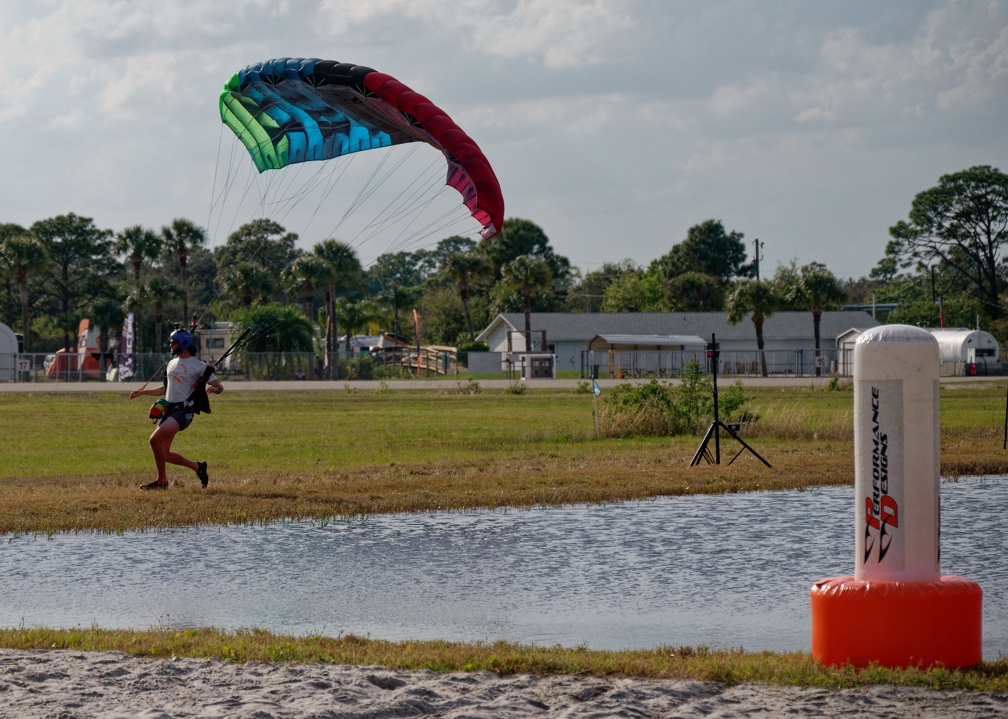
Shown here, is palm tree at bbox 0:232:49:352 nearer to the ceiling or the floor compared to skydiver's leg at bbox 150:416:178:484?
nearer to the ceiling

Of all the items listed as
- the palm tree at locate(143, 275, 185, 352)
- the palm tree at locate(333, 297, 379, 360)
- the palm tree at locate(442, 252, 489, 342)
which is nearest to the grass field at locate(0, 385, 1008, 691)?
the palm tree at locate(143, 275, 185, 352)

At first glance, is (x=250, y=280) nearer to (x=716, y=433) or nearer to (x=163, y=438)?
(x=716, y=433)

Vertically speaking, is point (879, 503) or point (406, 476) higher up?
point (879, 503)

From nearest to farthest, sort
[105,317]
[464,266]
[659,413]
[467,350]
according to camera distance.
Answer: [659,413] < [467,350] < [464,266] < [105,317]

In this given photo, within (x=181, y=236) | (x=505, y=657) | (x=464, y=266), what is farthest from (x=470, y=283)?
(x=505, y=657)

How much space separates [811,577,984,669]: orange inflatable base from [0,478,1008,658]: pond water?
0.95 meters

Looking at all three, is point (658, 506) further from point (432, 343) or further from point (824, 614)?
point (432, 343)

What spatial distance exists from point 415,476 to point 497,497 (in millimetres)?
2741

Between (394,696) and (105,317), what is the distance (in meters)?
104

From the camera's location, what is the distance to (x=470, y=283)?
10594 cm

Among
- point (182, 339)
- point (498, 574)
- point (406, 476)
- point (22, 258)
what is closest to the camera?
point (498, 574)

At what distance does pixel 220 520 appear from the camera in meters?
13.5

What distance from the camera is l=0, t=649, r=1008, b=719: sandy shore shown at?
19.5 ft

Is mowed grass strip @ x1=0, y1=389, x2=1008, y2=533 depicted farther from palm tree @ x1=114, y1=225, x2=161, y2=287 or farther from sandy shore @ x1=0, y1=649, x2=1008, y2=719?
palm tree @ x1=114, y1=225, x2=161, y2=287
